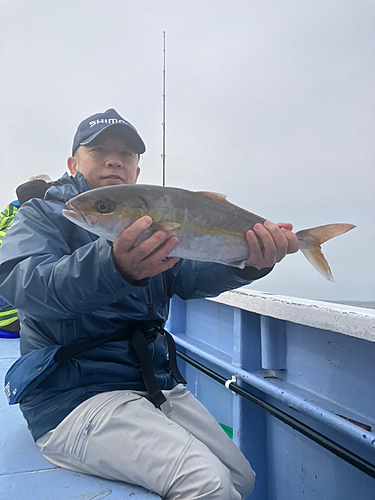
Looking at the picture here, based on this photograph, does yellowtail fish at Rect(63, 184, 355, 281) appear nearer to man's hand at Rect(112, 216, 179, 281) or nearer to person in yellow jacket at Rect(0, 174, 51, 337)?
man's hand at Rect(112, 216, 179, 281)

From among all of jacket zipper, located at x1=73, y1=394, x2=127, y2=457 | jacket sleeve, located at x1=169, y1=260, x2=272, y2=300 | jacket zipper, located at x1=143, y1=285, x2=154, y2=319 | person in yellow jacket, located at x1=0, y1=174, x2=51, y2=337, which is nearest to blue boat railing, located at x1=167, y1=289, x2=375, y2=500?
jacket sleeve, located at x1=169, y1=260, x2=272, y2=300

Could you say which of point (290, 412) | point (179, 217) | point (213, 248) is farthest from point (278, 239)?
point (290, 412)

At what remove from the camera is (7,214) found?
430cm

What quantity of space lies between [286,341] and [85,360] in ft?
4.94

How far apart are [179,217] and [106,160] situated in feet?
3.16

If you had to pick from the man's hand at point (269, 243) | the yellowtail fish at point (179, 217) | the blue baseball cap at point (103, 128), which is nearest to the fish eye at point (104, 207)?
the yellowtail fish at point (179, 217)

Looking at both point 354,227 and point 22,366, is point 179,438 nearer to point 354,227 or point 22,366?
point 22,366

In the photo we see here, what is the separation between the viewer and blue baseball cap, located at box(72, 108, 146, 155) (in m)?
2.23

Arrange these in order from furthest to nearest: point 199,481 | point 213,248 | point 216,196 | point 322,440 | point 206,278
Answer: point 206,278, point 322,440, point 216,196, point 213,248, point 199,481

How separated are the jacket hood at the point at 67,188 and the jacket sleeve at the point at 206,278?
762 millimetres

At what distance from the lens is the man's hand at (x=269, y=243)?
5.57 feet

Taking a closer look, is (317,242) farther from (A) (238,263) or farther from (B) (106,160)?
(B) (106,160)

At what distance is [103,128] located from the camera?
7.23 ft

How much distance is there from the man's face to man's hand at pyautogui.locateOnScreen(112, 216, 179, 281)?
0.90m
